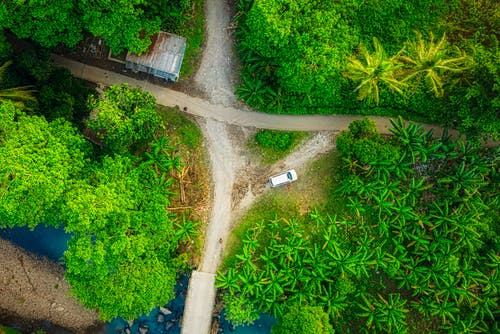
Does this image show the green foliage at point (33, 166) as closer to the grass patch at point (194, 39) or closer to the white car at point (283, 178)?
the grass patch at point (194, 39)

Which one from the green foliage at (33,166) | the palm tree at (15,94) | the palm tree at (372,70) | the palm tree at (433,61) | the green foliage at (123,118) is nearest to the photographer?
the green foliage at (33,166)

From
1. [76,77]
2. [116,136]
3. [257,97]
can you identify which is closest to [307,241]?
[257,97]

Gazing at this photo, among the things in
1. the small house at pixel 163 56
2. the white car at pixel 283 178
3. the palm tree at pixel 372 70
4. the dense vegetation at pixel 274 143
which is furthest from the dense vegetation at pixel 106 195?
the palm tree at pixel 372 70

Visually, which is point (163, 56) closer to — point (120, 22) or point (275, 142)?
point (120, 22)

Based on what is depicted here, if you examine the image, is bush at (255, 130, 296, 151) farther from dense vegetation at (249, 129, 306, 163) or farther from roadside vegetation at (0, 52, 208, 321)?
roadside vegetation at (0, 52, 208, 321)

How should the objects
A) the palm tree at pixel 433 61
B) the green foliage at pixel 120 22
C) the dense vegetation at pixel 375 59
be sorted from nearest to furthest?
the green foliage at pixel 120 22, the dense vegetation at pixel 375 59, the palm tree at pixel 433 61

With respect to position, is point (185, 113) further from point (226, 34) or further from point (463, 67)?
point (463, 67)

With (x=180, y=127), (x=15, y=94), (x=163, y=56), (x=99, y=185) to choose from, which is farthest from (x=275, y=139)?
(x=15, y=94)
